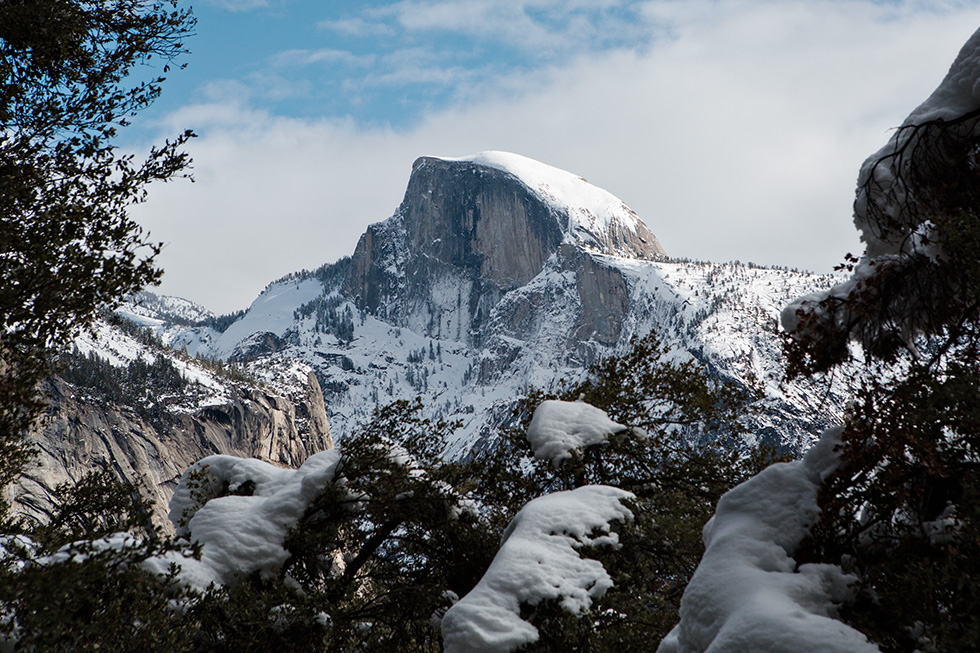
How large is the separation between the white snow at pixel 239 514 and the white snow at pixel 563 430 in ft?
13.0

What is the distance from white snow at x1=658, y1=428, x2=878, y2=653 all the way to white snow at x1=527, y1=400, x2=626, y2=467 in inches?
178

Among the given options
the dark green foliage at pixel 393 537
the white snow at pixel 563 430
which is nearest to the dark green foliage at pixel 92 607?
the dark green foliage at pixel 393 537

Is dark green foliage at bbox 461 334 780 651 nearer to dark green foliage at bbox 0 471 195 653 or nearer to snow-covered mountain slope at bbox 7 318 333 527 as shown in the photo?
dark green foliage at bbox 0 471 195 653

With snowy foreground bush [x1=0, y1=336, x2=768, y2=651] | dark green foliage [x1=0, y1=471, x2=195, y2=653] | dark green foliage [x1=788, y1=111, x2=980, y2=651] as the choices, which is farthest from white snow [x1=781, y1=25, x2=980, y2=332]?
dark green foliage [x1=0, y1=471, x2=195, y2=653]

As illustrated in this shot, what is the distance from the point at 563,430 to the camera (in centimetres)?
1397

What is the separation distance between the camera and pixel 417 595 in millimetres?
14055

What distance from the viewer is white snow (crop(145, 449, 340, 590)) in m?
12.4

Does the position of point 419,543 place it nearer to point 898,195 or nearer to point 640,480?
point 640,480

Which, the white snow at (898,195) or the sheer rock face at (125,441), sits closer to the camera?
the white snow at (898,195)

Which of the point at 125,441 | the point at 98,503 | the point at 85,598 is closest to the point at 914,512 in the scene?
the point at 85,598

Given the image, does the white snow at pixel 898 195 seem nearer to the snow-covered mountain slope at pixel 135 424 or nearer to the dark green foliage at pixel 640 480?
the dark green foliage at pixel 640 480

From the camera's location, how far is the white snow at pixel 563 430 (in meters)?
13.8

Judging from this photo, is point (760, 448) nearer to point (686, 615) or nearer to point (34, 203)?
point (686, 615)

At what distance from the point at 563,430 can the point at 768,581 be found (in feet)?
21.4
